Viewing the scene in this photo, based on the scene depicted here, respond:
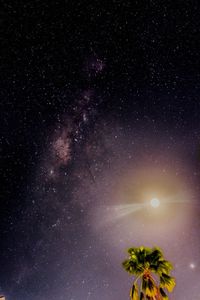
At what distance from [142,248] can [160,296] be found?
373 cm

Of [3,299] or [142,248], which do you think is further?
[3,299]

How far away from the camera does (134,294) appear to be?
2389cm

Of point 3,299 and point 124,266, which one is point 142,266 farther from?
point 3,299

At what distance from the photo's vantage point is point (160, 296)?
2406 cm

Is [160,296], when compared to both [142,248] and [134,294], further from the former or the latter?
[142,248]

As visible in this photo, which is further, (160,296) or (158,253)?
(158,253)

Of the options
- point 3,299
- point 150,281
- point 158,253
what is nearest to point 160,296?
point 150,281

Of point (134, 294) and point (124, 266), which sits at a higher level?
point (124, 266)

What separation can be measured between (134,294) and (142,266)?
7.82 ft

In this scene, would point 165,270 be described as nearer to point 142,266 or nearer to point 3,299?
point 142,266

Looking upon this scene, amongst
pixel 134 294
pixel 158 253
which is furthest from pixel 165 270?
pixel 134 294

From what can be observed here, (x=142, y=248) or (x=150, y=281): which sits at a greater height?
(x=142, y=248)

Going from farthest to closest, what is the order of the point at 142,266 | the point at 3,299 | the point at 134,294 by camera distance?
the point at 3,299
the point at 142,266
the point at 134,294

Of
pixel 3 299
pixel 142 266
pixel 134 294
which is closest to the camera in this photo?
pixel 134 294
